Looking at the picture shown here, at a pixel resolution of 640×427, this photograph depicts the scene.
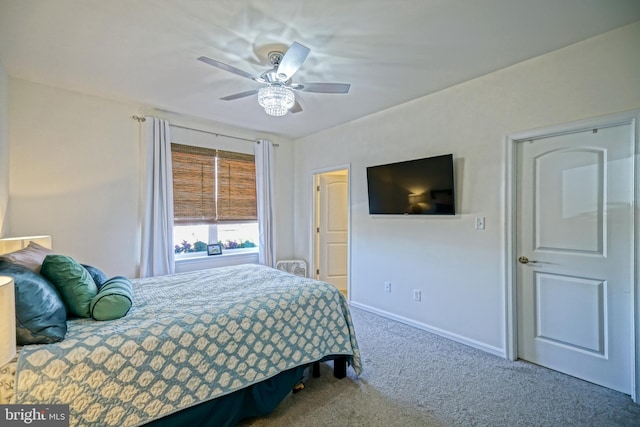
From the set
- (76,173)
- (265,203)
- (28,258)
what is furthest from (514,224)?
(76,173)

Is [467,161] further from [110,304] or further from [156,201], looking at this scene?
[156,201]

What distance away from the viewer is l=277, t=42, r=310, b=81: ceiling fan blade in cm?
180

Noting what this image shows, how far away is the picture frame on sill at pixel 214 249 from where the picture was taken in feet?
13.5

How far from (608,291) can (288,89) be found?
300 centimetres

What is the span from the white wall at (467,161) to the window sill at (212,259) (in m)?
1.69

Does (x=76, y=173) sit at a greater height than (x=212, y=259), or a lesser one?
greater

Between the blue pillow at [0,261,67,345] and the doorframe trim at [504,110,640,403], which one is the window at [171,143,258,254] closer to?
the blue pillow at [0,261,67,345]

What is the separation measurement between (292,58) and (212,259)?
10.3 ft

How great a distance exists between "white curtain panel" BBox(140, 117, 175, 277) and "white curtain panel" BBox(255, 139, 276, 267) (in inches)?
→ 51.9

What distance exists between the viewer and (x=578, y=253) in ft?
7.58

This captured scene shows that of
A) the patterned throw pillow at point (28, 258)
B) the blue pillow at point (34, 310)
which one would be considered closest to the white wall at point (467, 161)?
the blue pillow at point (34, 310)

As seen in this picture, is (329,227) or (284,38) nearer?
(284,38)

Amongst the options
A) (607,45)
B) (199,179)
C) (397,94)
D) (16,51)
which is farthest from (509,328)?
(16,51)

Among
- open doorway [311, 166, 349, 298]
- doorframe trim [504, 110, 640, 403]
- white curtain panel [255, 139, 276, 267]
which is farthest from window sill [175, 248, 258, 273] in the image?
doorframe trim [504, 110, 640, 403]
